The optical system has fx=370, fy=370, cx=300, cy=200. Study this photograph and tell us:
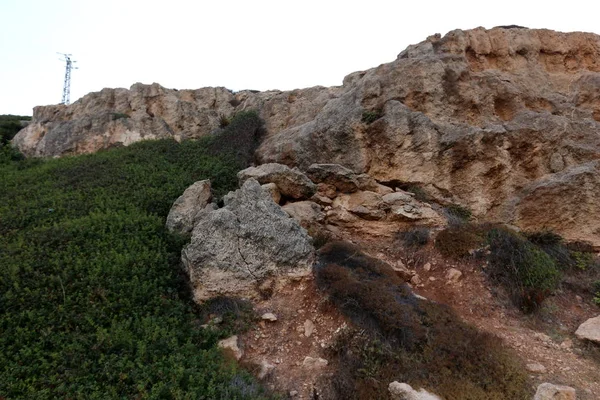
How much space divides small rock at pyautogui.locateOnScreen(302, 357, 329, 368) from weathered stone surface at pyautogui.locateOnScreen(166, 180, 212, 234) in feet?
13.5

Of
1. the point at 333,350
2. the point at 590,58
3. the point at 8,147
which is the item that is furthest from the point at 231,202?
the point at 590,58

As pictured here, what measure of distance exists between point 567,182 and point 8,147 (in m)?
21.4

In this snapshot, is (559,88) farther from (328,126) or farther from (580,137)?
(328,126)

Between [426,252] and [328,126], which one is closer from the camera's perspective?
[426,252]

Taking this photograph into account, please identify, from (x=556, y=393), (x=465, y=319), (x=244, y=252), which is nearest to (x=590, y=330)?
(x=465, y=319)

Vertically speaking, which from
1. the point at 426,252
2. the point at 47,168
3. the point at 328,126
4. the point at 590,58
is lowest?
the point at 426,252

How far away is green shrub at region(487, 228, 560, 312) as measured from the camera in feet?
23.6

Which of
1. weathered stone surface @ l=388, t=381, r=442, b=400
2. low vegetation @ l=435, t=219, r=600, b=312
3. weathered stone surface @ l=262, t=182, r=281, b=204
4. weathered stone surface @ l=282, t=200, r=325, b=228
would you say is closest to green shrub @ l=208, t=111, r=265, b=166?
weathered stone surface @ l=262, t=182, r=281, b=204

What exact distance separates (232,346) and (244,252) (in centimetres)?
190

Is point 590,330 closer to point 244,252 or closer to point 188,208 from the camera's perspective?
point 244,252

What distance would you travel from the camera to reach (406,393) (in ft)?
15.4

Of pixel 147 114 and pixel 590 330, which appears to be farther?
pixel 147 114

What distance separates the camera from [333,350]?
5836 mm

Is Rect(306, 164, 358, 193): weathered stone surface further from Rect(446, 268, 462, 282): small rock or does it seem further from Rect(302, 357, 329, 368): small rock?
Rect(302, 357, 329, 368): small rock
